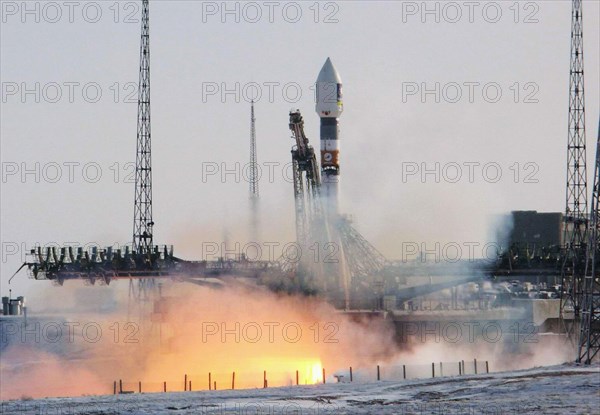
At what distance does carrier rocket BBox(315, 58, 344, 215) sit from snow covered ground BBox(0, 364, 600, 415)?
67114 mm

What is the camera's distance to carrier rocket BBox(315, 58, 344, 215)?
454 ft

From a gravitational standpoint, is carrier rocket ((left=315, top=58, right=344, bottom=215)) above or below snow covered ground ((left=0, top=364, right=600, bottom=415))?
above

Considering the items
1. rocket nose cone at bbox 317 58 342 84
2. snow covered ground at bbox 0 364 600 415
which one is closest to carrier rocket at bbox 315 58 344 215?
rocket nose cone at bbox 317 58 342 84

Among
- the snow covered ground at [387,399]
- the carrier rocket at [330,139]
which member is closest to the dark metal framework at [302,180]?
the carrier rocket at [330,139]

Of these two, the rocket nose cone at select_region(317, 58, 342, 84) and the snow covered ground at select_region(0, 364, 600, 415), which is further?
the rocket nose cone at select_region(317, 58, 342, 84)

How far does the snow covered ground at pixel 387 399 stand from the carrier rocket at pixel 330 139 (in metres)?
67.1

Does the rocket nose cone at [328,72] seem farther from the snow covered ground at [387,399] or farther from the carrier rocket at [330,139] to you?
the snow covered ground at [387,399]

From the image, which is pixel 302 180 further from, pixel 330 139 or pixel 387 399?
pixel 387 399

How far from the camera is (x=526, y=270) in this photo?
411 feet

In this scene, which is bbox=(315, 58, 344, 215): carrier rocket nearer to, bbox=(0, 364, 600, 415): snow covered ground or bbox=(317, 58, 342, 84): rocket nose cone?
bbox=(317, 58, 342, 84): rocket nose cone

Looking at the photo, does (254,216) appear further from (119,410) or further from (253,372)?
(119,410)

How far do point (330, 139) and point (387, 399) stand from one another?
7856cm

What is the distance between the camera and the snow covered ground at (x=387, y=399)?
57688 millimetres

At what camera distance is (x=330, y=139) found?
139750mm
